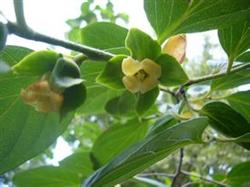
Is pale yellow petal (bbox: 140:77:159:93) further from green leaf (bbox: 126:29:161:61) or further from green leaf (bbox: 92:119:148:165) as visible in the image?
green leaf (bbox: 92:119:148:165)

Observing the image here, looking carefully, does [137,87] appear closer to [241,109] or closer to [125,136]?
[241,109]

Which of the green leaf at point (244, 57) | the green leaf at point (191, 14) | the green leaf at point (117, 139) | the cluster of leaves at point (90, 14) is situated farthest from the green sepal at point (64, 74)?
the cluster of leaves at point (90, 14)

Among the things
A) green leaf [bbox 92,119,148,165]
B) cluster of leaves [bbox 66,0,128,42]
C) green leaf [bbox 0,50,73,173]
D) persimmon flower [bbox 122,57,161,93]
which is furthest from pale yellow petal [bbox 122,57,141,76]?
cluster of leaves [bbox 66,0,128,42]

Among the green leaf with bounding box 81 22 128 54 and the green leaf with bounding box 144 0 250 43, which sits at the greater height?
the green leaf with bounding box 144 0 250 43

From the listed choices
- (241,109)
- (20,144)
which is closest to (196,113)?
(241,109)

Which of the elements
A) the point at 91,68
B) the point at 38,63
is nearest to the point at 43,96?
the point at 38,63

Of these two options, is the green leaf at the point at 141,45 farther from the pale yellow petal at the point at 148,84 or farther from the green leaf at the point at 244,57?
the green leaf at the point at 244,57
